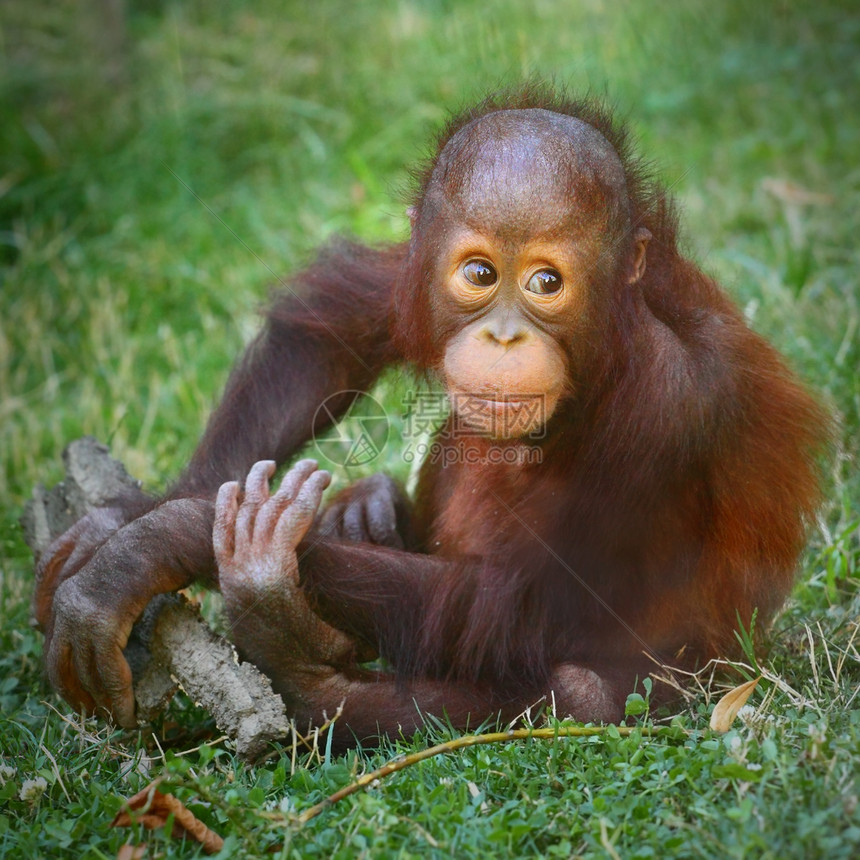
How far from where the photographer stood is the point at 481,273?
287 cm

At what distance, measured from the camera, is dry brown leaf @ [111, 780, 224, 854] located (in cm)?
242

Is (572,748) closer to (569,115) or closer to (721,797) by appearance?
(721,797)

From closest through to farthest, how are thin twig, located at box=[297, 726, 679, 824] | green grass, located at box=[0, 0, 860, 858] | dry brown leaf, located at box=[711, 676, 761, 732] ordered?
green grass, located at box=[0, 0, 860, 858] < thin twig, located at box=[297, 726, 679, 824] < dry brown leaf, located at box=[711, 676, 761, 732]

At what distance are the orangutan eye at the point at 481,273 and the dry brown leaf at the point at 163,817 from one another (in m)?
1.44

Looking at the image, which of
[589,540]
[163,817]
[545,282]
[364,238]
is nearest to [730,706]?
[589,540]

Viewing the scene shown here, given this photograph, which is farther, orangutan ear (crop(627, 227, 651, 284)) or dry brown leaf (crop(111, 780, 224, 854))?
orangutan ear (crop(627, 227, 651, 284))

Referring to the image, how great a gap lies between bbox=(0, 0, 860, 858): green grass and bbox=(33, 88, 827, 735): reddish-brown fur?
0.22m

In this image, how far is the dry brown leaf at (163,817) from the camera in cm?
242

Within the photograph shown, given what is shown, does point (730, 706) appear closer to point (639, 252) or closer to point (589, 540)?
point (589, 540)

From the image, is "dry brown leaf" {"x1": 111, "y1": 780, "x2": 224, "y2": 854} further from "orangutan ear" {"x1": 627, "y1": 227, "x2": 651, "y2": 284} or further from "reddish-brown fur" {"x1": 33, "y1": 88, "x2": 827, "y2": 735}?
"orangutan ear" {"x1": 627, "y1": 227, "x2": 651, "y2": 284}

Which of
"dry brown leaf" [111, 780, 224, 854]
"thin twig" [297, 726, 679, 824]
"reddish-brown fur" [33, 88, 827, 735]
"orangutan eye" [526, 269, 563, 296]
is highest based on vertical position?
"orangutan eye" [526, 269, 563, 296]

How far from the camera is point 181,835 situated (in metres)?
2.45

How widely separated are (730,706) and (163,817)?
1.44 m

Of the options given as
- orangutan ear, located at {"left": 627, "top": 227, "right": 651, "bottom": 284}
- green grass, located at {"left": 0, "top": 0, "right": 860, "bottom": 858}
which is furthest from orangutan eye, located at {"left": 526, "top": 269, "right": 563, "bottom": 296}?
green grass, located at {"left": 0, "top": 0, "right": 860, "bottom": 858}
